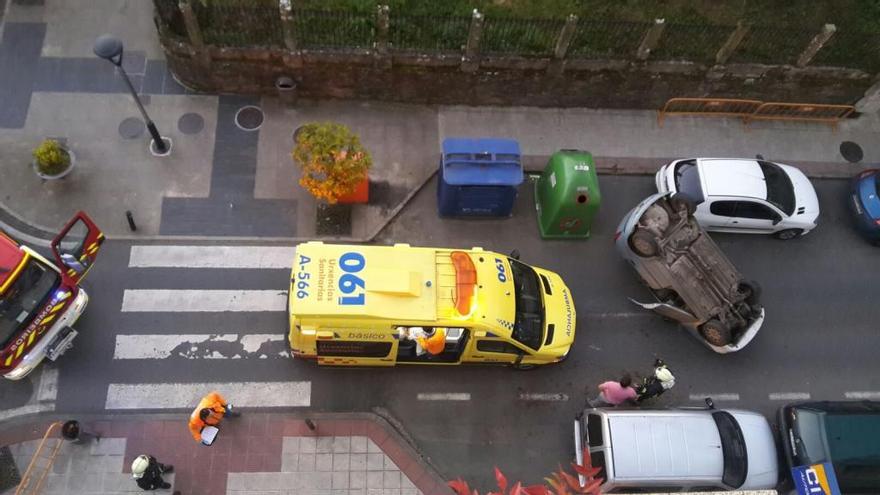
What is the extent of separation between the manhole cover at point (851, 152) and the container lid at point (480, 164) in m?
9.76

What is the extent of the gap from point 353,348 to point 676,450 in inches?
257

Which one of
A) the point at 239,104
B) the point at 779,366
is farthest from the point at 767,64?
the point at 239,104

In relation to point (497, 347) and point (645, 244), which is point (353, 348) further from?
point (645, 244)

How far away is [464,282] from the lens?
12.9 meters

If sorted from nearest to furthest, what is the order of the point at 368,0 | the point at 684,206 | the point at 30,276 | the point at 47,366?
1. the point at 30,276
2. the point at 47,366
3. the point at 684,206
4. the point at 368,0

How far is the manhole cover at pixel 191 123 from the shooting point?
54.3ft

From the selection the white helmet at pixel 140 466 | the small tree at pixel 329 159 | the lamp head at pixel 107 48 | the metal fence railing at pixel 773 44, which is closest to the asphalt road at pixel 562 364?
the small tree at pixel 329 159

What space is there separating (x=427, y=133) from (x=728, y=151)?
8044 mm

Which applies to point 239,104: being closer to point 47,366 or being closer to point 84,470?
point 47,366

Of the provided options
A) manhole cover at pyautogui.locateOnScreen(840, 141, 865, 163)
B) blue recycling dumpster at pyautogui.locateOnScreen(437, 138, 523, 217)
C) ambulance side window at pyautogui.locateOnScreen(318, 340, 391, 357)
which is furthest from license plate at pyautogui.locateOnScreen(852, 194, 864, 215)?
ambulance side window at pyautogui.locateOnScreen(318, 340, 391, 357)

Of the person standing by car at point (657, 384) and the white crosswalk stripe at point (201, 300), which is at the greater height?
the white crosswalk stripe at point (201, 300)

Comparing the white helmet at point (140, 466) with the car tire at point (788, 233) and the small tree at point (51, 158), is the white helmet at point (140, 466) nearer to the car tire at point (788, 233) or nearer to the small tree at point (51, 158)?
the small tree at point (51, 158)

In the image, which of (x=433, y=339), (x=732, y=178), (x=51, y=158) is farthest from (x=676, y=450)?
(x=51, y=158)

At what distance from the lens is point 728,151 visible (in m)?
17.7
